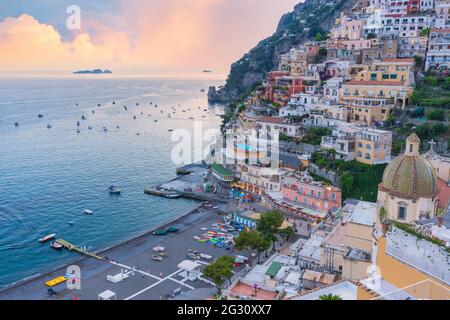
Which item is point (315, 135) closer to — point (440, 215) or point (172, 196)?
point (172, 196)

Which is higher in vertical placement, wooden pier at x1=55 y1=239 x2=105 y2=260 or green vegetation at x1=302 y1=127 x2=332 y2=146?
green vegetation at x1=302 y1=127 x2=332 y2=146

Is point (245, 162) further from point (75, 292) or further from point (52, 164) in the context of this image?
point (52, 164)

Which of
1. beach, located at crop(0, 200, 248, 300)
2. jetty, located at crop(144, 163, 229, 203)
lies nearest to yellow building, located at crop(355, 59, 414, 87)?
jetty, located at crop(144, 163, 229, 203)

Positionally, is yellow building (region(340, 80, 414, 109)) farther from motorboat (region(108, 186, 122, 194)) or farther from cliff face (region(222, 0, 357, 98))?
cliff face (region(222, 0, 357, 98))

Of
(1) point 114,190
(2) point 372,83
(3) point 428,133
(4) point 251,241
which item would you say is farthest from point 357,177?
(1) point 114,190

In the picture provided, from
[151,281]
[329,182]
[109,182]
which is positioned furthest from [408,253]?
[109,182]

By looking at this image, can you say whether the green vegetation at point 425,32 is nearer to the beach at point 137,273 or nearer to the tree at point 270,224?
the tree at point 270,224

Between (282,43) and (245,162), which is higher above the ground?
(282,43)
